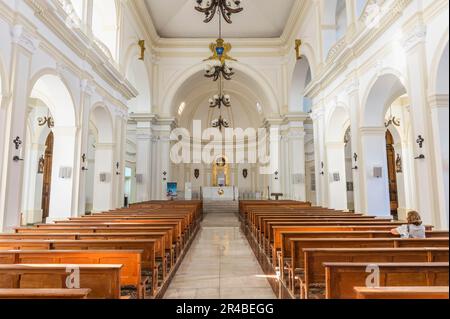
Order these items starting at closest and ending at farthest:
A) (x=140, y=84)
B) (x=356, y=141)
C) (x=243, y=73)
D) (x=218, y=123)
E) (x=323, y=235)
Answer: (x=323, y=235), (x=356, y=141), (x=218, y=123), (x=140, y=84), (x=243, y=73)

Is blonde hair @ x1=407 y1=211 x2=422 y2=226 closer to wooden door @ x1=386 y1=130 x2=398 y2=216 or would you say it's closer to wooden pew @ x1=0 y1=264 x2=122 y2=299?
wooden pew @ x1=0 y1=264 x2=122 y2=299

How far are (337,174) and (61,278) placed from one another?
9.44 metres

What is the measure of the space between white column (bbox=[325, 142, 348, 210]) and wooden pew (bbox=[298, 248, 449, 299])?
303 inches

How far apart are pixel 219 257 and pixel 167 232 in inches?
71.7

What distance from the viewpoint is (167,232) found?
4.75m

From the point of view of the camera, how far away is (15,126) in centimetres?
583

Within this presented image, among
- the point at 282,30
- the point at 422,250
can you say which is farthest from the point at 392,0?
the point at 282,30

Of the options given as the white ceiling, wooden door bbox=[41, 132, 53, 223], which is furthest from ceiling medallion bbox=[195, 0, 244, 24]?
wooden door bbox=[41, 132, 53, 223]

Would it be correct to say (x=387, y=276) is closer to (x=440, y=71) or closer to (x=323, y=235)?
(x=323, y=235)

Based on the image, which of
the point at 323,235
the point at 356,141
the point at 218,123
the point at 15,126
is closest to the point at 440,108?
the point at 323,235

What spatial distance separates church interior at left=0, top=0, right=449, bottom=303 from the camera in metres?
2.99

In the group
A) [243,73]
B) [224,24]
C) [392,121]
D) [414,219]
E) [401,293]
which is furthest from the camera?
[243,73]
